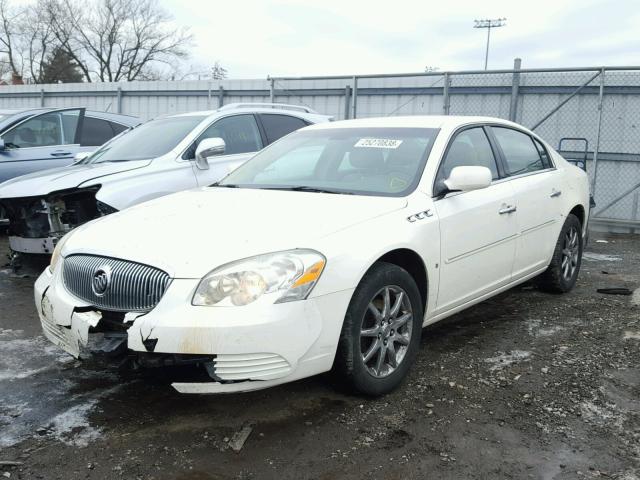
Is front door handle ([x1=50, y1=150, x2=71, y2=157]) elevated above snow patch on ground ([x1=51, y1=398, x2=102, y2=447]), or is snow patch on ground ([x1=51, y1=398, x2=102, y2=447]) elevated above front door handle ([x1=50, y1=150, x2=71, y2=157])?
front door handle ([x1=50, y1=150, x2=71, y2=157])

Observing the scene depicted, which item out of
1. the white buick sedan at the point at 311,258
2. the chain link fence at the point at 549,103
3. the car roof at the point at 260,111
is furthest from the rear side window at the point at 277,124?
the chain link fence at the point at 549,103

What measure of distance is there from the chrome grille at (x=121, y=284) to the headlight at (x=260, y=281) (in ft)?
0.74

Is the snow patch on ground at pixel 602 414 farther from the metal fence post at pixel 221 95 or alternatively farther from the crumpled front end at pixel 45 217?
the metal fence post at pixel 221 95

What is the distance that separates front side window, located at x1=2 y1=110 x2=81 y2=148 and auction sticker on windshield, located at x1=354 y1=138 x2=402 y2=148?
5513mm

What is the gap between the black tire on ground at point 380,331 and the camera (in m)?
3.07

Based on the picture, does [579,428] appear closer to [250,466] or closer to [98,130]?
[250,466]

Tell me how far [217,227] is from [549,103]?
874 centimetres

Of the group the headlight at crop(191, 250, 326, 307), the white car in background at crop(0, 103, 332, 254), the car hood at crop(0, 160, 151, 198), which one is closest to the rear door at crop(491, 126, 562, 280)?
the headlight at crop(191, 250, 326, 307)

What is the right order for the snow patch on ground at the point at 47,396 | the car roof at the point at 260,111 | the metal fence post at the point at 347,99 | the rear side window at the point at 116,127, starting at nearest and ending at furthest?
the snow patch on ground at the point at 47,396, the car roof at the point at 260,111, the rear side window at the point at 116,127, the metal fence post at the point at 347,99

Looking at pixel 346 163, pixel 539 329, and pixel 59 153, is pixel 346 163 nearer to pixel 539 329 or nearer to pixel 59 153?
pixel 539 329

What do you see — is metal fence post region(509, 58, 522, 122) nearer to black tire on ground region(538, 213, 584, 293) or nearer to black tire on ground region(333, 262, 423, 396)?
black tire on ground region(538, 213, 584, 293)

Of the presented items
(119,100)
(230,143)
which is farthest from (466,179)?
(119,100)

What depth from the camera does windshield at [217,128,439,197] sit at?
3.81m

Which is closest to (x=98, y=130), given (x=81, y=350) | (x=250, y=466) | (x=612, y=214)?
(x=81, y=350)
